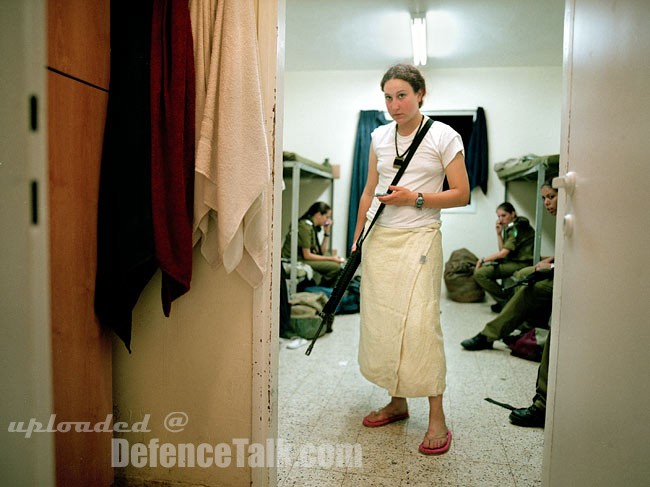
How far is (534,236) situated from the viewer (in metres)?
4.03

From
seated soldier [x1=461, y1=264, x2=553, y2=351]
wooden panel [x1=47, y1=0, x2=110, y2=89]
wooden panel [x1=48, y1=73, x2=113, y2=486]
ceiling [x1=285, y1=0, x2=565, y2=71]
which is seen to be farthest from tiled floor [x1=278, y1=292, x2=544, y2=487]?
ceiling [x1=285, y1=0, x2=565, y2=71]

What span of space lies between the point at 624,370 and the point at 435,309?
2.87 ft

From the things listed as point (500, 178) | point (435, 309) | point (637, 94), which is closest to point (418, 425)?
point (435, 309)

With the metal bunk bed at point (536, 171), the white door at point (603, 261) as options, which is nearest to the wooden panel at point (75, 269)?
the white door at point (603, 261)

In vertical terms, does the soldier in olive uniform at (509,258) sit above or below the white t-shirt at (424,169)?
below

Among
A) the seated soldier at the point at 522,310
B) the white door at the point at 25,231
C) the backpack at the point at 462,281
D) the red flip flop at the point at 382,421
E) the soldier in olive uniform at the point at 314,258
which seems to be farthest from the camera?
the backpack at the point at 462,281

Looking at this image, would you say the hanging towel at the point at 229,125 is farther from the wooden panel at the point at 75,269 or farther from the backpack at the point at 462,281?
the backpack at the point at 462,281

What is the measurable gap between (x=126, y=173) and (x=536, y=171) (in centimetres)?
358

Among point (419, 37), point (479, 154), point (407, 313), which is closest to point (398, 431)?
point (407, 313)

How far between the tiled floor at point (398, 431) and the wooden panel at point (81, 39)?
49.0 inches

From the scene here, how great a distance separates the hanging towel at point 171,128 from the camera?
1.09 m

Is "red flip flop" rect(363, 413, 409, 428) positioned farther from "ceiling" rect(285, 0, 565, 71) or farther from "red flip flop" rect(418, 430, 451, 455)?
"ceiling" rect(285, 0, 565, 71)

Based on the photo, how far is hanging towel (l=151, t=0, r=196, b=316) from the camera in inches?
43.0

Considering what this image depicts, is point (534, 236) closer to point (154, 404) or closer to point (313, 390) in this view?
point (313, 390)
